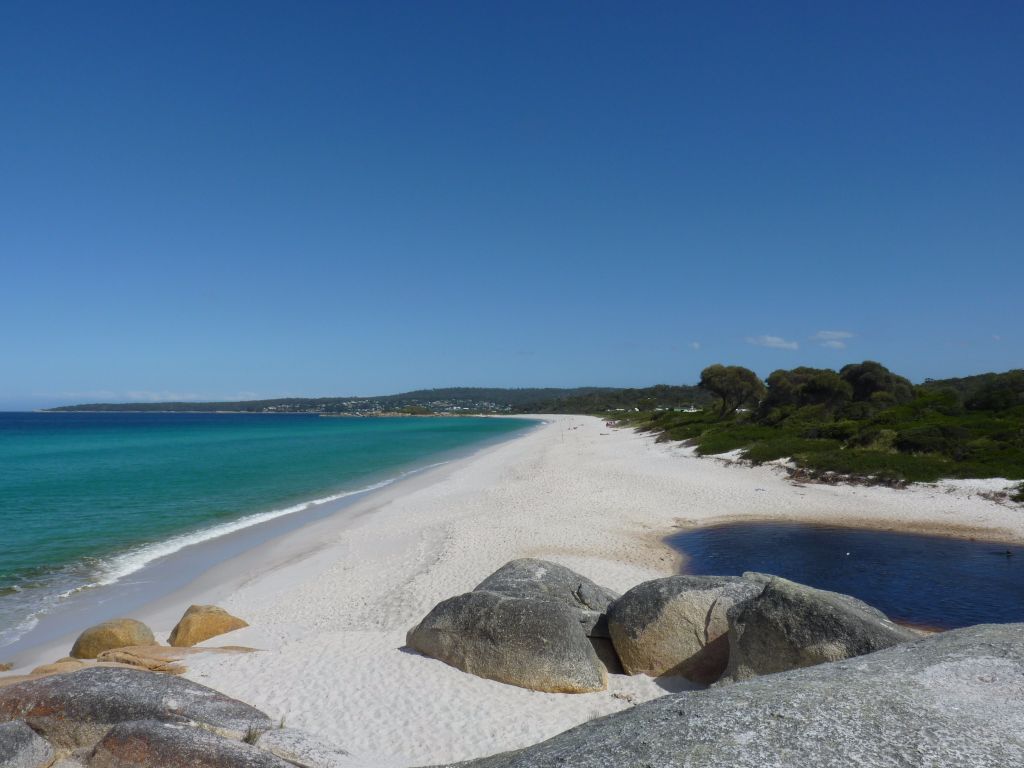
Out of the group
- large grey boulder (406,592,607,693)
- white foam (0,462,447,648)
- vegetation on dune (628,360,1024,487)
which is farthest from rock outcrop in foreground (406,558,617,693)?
vegetation on dune (628,360,1024,487)

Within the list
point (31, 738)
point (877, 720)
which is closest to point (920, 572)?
point (877, 720)

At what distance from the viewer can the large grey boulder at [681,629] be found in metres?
10.5

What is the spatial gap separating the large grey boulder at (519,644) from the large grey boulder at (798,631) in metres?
2.22

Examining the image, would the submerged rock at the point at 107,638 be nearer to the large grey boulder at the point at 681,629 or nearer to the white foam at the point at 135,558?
the white foam at the point at 135,558

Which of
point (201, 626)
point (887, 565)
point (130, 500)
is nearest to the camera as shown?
point (201, 626)

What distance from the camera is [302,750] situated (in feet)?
19.2

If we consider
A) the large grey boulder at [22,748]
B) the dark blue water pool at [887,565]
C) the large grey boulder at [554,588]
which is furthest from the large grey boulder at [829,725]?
the dark blue water pool at [887,565]

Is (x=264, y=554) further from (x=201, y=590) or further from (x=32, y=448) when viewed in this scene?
(x=32, y=448)

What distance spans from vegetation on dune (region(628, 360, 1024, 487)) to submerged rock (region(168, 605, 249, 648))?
90.9ft

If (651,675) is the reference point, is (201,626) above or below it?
above

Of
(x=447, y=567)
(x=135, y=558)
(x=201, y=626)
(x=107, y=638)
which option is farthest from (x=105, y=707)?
(x=135, y=558)

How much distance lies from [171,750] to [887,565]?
1891 centimetres

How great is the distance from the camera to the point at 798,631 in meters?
8.85

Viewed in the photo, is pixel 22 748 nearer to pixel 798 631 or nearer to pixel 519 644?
pixel 519 644
